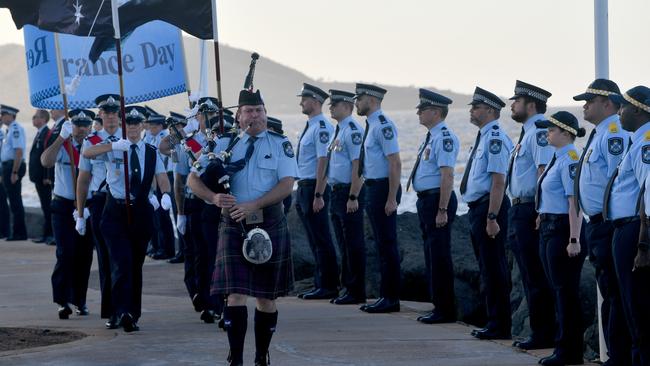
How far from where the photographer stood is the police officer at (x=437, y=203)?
12.2 meters

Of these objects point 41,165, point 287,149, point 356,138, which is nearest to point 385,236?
point 356,138

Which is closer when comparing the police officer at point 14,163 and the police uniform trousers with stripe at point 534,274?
the police uniform trousers with stripe at point 534,274

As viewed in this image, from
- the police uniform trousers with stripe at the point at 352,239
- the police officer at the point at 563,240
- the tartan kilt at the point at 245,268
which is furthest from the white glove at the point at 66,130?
the police officer at the point at 563,240

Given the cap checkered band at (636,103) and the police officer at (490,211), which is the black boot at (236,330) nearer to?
the police officer at (490,211)

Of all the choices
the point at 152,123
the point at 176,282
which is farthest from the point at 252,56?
the point at 152,123

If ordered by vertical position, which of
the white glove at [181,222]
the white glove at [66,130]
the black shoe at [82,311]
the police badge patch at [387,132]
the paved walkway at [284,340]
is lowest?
the paved walkway at [284,340]

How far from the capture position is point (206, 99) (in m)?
13.4

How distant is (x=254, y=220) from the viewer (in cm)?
946

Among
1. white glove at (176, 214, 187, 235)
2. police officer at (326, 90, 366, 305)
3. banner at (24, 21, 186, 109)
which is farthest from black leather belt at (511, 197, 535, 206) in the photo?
banner at (24, 21, 186, 109)

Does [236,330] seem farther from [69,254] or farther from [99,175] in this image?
[69,254]

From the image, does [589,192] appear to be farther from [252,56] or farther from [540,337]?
[252,56]

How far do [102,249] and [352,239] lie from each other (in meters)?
2.81

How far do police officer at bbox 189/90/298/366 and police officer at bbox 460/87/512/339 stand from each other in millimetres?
2102

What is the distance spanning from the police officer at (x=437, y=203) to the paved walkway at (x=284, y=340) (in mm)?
249
